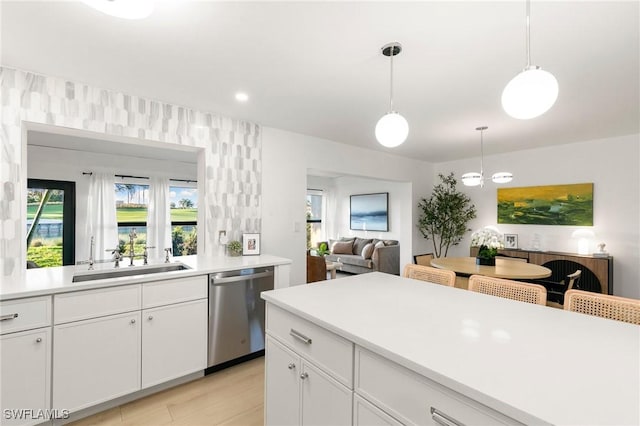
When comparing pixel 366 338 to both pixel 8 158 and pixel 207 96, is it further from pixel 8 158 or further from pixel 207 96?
pixel 8 158

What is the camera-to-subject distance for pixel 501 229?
5.18 meters

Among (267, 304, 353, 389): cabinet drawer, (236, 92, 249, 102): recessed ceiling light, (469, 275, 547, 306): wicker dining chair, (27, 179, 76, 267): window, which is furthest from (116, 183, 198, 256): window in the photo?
(469, 275, 547, 306): wicker dining chair

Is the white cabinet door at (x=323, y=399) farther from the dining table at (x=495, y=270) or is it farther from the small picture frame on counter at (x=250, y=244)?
the dining table at (x=495, y=270)

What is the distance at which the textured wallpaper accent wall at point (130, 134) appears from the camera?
2119mm

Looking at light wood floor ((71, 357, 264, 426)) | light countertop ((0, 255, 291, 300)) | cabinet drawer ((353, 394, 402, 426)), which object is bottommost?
light wood floor ((71, 357, 264, 426))

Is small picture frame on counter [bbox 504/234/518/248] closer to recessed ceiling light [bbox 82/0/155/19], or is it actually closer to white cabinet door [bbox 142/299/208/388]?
white cabinet door [bbox 142/299/208/388]

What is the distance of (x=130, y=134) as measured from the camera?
2.62 meters

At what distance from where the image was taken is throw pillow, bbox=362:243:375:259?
6.41m

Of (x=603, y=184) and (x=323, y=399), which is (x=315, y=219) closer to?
(x=603, y=184)

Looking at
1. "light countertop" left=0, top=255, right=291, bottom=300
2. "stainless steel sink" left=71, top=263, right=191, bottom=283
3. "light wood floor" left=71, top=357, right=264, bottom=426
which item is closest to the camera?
"light countertop" left=0, top=255, right=291, bottom=300

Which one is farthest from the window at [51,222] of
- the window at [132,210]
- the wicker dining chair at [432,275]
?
the wicker dining chair at [432,275]

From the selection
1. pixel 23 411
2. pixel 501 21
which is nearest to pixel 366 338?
pixel 501 21

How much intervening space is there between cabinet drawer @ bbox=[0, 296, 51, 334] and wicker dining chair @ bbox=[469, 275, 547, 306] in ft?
8.92

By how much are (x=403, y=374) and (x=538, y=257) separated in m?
4.57
